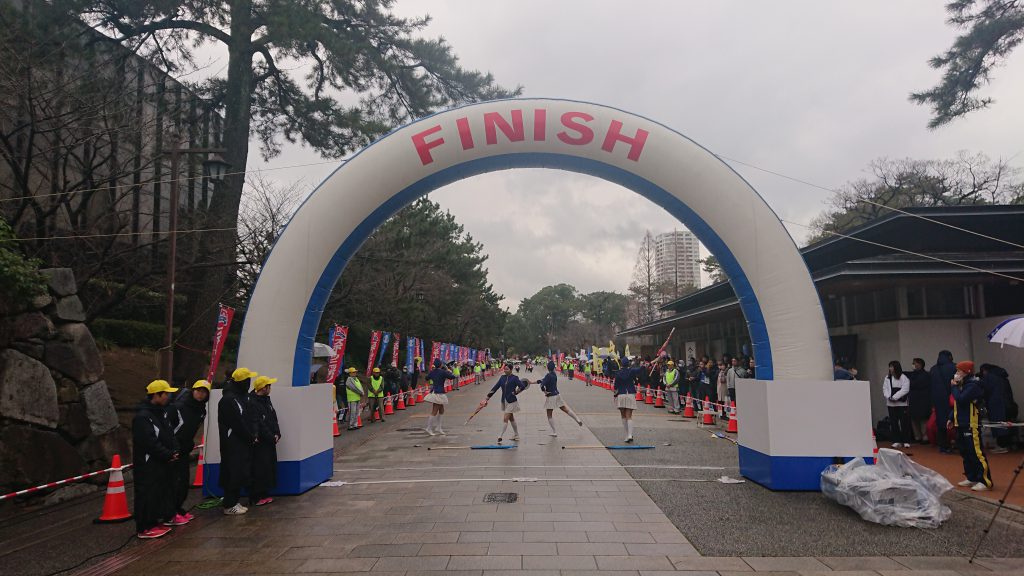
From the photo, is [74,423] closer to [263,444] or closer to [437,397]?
[263,444]

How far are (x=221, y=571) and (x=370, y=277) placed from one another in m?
17.7

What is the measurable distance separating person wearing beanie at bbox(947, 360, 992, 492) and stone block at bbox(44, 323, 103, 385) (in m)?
12.7

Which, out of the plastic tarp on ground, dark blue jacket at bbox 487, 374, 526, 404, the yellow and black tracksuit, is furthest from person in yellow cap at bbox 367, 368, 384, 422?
the yellow and black tracksuit

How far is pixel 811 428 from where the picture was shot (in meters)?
7.86

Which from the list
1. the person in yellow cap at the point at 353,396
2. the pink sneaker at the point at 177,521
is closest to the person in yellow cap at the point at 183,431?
the pink sneaker at the point at 177,521

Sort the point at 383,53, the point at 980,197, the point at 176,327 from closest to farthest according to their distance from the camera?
the point at 383,53 < the point at 176,327 < the point at 980,197

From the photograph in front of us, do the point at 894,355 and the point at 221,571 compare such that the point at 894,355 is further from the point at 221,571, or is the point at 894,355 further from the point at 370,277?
the point at 370,277

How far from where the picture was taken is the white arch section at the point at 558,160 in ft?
26.6

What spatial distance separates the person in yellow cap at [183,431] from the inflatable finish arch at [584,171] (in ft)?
3.20

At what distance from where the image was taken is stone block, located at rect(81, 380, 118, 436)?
932cm

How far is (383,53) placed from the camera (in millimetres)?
17156

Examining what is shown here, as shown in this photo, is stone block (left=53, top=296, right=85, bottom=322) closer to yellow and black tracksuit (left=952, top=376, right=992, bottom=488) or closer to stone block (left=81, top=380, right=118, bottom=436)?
stone block (left=81, top=380, right=118, bottom=436)

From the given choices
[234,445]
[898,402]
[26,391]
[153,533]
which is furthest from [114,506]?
[898,402]

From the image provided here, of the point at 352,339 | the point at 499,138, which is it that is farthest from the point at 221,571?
the point at 352,339
